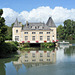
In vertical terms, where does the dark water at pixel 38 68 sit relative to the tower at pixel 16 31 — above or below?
below

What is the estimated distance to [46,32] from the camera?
142 feet

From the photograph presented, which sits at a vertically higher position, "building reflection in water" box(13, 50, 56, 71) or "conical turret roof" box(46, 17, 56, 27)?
"conical turret roof" box(46, 17, 56, 27)

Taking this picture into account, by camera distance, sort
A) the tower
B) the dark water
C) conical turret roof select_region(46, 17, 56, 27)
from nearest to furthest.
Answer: the dark water < the tower < conical turret roof select_region(46, 17, 56, 27)

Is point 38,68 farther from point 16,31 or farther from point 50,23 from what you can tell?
point 50,23

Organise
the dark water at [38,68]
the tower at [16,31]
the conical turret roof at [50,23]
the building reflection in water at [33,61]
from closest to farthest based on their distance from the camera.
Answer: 1. the dark water at [38,68]
2. the building reflection in water at [33,61]
3. the tower at [16,31]
4. the conical turret roof at [50,23]

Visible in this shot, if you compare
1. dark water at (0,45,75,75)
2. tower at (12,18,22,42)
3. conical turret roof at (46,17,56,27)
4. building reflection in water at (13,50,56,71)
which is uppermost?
conical turret roof at (46,17,56,27)

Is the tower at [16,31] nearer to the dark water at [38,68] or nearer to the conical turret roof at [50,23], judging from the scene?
the conical turret roof at [50,23]

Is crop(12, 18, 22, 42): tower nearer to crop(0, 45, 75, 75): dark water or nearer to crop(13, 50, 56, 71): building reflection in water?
crop(13, 50, 56, 71): building reflection in water

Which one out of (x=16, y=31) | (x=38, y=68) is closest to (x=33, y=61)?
(x=38, y=68)

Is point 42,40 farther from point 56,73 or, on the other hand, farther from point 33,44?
point 56,73

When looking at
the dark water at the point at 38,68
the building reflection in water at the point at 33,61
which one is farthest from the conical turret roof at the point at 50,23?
the dark water at the point at 38,68

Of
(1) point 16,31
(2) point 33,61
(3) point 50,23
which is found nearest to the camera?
(2) point 33,61

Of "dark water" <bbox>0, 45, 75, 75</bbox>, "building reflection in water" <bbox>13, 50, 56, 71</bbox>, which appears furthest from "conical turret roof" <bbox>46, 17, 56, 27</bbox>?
"dark water" <bbox>0, 45, 75, 75</bbox>

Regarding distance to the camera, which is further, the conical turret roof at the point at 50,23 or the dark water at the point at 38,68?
the conical turret roof at the point at 50,23
